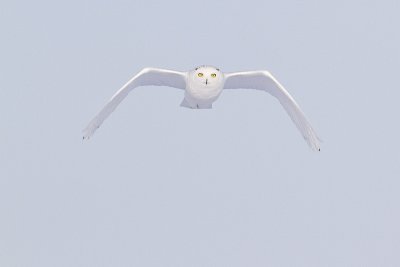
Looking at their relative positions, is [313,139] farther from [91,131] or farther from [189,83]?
[91,131]

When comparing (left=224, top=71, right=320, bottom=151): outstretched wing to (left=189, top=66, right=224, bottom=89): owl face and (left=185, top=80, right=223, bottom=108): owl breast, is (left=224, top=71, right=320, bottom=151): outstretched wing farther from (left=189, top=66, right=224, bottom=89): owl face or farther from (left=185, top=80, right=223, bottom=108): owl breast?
(left=189, top=66, right=224, bottom=89): owl face

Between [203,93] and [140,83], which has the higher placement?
[140,83]

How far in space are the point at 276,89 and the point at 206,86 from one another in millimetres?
6695

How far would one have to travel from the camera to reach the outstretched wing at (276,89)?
165ft

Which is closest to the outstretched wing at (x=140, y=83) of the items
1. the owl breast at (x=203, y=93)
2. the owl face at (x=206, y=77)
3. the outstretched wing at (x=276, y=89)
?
the owl breast at (x=203, y=93)

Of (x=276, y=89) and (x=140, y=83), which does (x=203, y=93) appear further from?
(x=276, y=89)

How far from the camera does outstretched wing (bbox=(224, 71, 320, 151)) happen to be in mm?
50406

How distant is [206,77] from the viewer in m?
46.0

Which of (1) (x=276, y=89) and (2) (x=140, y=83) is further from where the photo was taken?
(1) (x=276, y=89)

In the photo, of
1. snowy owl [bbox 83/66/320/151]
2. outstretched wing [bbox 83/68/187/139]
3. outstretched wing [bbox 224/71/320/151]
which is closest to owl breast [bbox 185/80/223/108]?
snowy owl [bbox 83/66/320/151]

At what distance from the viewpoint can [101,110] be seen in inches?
2004

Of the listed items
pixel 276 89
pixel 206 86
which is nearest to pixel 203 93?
pixel 206 86

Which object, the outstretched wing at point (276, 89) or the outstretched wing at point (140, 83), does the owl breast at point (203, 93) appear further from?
the outstretched wing at point (276, 89)

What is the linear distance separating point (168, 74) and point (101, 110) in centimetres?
448
